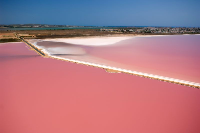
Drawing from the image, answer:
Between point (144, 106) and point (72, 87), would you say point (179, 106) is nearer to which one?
point (144, 106)

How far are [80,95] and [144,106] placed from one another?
1.67 metres

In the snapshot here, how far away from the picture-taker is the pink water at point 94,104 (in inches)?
119

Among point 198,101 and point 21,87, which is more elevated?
point 21,87

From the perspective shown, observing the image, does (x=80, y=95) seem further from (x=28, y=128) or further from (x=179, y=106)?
(x=179, y=106)

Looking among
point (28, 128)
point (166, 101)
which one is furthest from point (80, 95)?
point (166, 101)

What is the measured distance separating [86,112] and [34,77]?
118 inches

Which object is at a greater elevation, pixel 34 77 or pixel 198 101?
pixel 34 77

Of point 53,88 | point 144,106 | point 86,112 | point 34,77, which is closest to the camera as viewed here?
point 86,112

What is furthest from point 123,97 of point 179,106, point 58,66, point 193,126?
point 58,66

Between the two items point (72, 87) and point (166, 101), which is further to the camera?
point (72, 87)

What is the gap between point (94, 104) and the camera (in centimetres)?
380

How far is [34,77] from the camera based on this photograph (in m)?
5.59

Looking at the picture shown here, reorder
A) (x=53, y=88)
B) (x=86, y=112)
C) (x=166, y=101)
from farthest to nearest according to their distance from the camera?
1. (x=53, y=88)
2. (x=166, y=101)
3. (x=86, y=112)

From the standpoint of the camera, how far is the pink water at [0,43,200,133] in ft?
9.91
